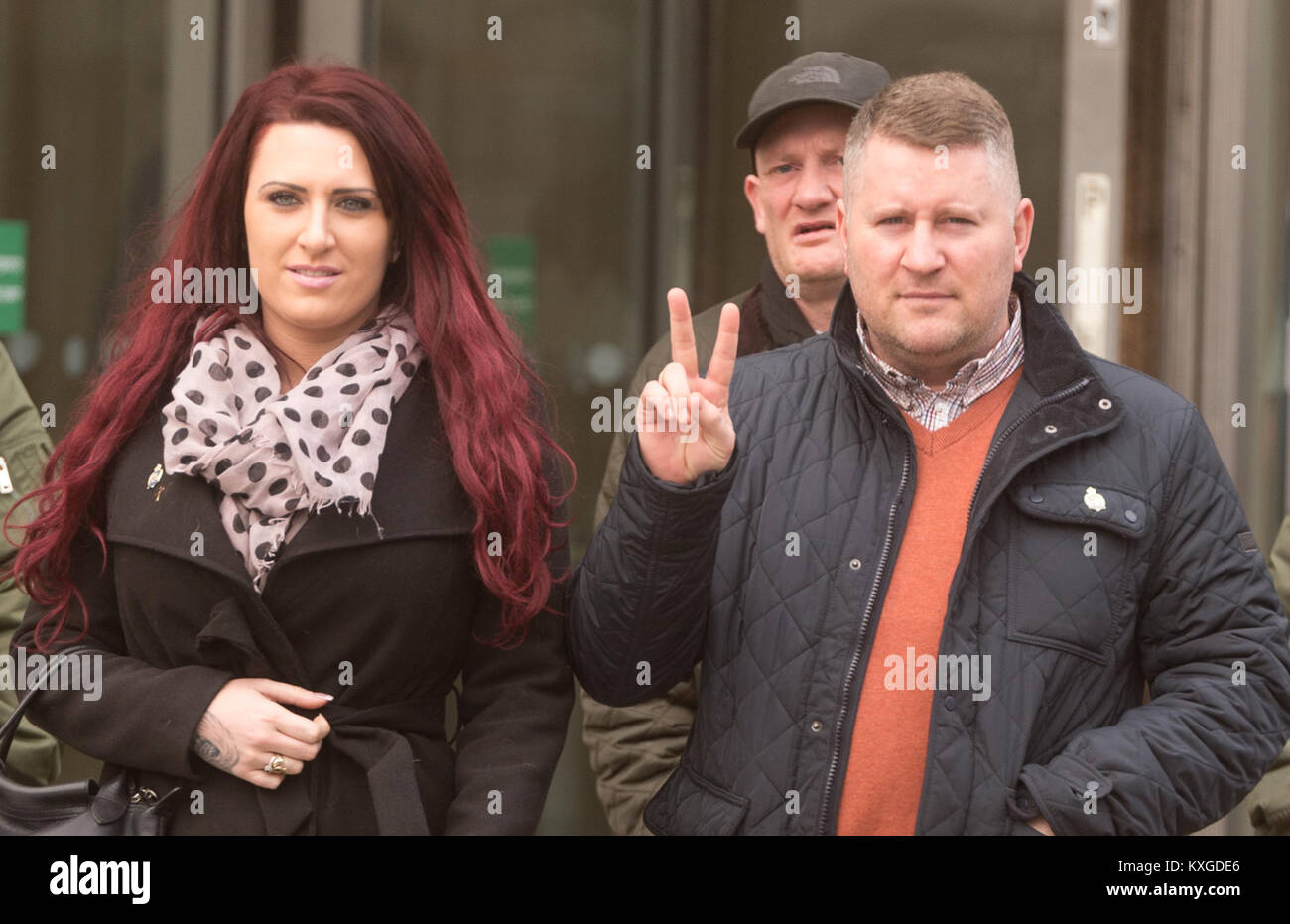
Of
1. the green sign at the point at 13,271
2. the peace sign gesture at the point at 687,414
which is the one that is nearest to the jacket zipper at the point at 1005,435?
the peace sign gesture at the point at 687,414

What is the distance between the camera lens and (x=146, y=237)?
424 cm

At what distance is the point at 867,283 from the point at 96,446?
4.17ft

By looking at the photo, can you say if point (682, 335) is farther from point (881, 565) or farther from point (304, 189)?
point (304, 189)

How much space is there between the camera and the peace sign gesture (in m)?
2.33

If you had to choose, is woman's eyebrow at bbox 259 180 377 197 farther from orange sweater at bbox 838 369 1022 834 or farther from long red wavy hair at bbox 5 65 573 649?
orange sweater at bbox 838 369 1022 834

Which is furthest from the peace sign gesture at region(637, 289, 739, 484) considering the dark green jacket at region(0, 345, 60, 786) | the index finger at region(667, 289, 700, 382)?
the dark green jacket at region(0, 345, 60, 786)

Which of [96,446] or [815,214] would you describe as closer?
[96,446]

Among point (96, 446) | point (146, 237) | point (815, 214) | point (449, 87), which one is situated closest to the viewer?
point (96, 446)

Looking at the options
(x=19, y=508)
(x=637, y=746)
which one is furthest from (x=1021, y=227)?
(x=19, y=508)

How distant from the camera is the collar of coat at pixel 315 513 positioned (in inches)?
95.9

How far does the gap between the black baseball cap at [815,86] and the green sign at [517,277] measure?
1.50m

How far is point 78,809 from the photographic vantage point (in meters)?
2.39
